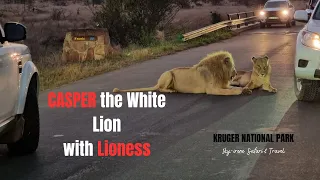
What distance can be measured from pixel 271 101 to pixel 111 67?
274 inches

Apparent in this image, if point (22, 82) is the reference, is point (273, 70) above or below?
below

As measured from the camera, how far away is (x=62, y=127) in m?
8.91

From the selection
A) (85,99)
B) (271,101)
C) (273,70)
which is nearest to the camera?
(271,101)

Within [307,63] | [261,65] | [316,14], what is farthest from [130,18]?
[307,63]

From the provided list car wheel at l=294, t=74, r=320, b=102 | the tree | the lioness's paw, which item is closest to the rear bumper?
car wheel at l=294, t=74, r=320, b=102

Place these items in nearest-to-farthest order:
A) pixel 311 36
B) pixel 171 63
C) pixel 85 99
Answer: pixel 311 36, pixel 85 99, pixel 171 63

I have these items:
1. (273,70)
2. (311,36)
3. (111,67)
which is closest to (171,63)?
(111,67)

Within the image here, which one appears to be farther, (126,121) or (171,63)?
(171,63)

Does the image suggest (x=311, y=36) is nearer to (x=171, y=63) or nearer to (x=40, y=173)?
(x=40, y=173)

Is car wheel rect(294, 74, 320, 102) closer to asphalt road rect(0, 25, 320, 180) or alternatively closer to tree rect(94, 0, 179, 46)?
asphalt road rect(0, 25, 320, 180)

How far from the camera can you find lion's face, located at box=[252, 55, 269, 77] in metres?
10.9

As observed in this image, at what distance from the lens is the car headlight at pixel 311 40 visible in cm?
985

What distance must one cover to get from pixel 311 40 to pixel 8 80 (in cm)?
525

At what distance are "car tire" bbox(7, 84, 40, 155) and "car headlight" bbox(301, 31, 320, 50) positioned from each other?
455 centimetres
